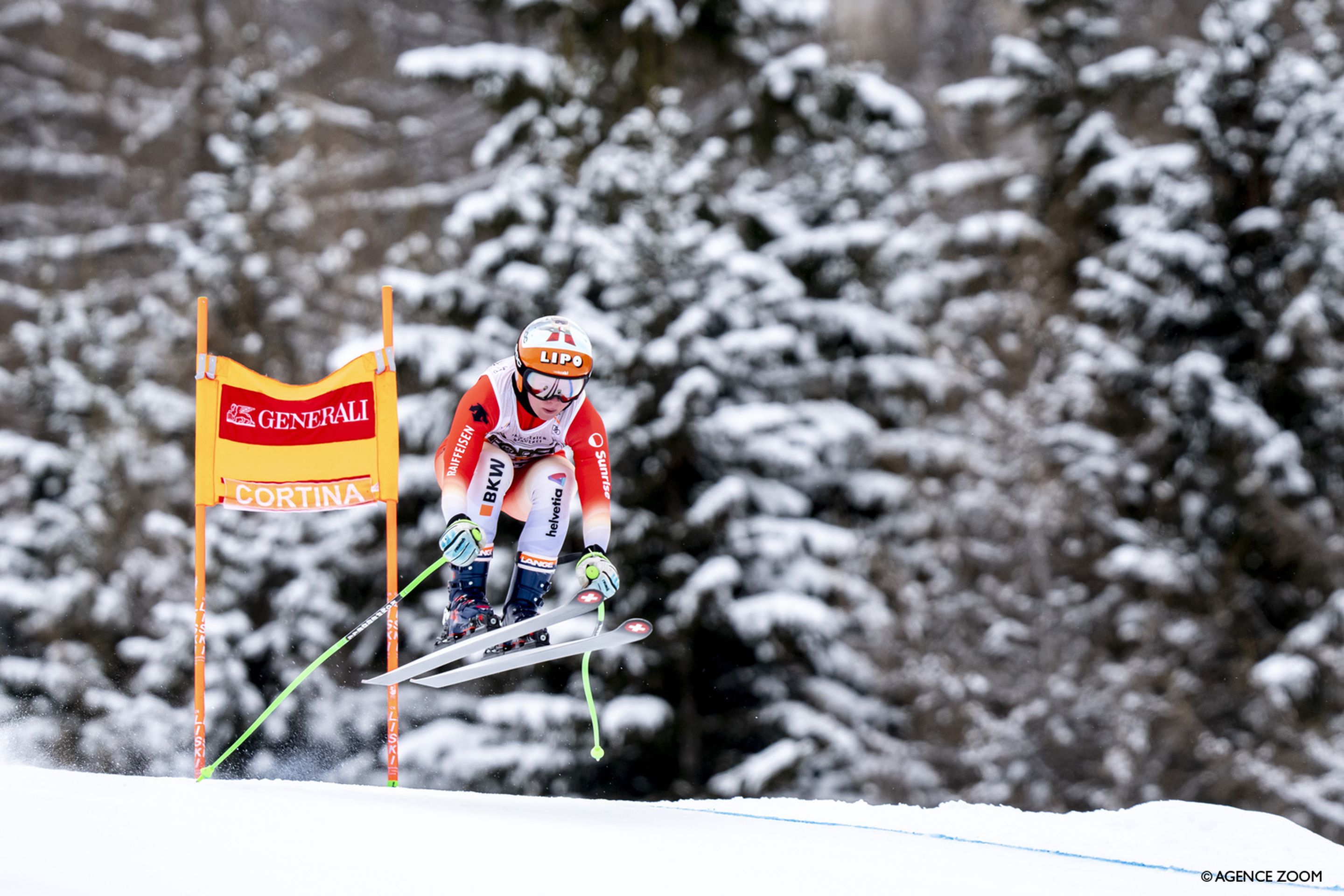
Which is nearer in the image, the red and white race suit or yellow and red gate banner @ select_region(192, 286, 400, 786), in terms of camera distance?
the red and white race suit

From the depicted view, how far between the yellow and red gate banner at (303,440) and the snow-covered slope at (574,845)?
1684 mm

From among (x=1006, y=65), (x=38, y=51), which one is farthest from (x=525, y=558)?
(x=38, y=51)

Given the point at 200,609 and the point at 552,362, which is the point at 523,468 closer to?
the point at 552,362

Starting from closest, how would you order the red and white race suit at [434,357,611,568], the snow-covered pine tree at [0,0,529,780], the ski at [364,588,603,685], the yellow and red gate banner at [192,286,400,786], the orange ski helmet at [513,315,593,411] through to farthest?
the ski at [364,588,603,685] → the orange ski helmet at [513,315,593,411] → the red and white race suit at [434,357,611,568] → the yellow and red gate banner at [192,286,400,786] → the snow-covered pine tree at [0,0,529,780]

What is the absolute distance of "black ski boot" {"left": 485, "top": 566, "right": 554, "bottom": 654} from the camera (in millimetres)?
6809

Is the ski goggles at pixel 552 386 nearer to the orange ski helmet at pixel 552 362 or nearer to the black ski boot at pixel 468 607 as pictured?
the orange ski helmet at pixel 552 362

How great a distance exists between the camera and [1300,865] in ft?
22.5

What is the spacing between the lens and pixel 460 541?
252 inches

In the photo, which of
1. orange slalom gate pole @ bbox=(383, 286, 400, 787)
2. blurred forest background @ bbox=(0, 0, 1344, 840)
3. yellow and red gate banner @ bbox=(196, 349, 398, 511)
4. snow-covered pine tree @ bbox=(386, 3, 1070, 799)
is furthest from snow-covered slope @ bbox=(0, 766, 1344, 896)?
blurred forest background @ bbox=(0, 0, 1344, 840)

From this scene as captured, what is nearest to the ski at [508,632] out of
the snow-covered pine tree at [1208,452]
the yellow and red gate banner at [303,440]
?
the yellow and red gate banner at [303,440]

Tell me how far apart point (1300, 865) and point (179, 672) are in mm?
13785

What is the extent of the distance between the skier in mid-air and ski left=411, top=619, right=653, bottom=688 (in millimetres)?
126

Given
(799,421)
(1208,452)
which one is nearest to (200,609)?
(799,421)

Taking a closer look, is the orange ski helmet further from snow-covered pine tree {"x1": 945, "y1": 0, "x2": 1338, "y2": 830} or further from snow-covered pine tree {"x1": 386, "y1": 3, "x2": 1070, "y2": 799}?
snow-covered pine tree {"x1": 945, "y1": 0, "x2": 1338, "y2": 830}
